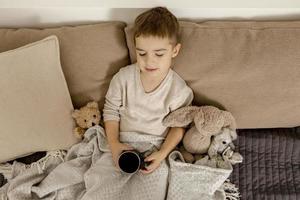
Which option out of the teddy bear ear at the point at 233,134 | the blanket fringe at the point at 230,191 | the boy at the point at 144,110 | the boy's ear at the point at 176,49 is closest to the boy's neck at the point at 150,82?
the boy at the point at 144,110

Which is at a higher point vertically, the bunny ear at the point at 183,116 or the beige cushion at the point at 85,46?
the beige cushion at the point at 85,46

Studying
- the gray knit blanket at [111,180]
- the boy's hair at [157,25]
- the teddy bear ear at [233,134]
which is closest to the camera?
the boy's hair at [157,25]

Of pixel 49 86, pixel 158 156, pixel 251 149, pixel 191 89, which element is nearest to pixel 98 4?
pixel 49 86

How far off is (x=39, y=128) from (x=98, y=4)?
500 millimetres

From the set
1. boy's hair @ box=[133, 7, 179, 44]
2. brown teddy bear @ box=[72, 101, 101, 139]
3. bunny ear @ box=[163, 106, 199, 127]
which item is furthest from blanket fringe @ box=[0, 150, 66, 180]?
boy's hair @ box=[133, 7, 179, 44]

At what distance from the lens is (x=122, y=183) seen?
1.42 meters

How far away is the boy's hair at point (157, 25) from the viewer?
1.28 m

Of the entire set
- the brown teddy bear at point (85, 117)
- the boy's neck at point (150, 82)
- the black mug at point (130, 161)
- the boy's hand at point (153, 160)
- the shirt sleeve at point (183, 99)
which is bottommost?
the boy's hand at point (153, 160)

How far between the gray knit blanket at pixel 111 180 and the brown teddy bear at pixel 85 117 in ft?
0.21

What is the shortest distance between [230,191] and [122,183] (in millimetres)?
386

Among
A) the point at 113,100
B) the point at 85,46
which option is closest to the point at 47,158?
the point at 113,100

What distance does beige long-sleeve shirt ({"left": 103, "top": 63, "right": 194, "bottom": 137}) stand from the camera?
4.69 ft

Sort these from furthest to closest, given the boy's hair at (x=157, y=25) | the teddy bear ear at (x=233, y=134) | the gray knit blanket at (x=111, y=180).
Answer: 1. the teddy bear ear at (x=233, y=134)
2. the gray knit blanket at (x=111, y=180)
3. the boy's hair at (x=157, y=25)

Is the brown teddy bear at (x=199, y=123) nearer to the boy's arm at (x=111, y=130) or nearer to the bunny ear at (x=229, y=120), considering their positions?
the bunny ear at (x=229, y=120)
